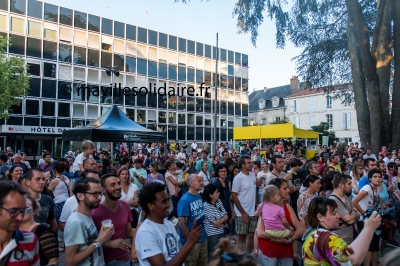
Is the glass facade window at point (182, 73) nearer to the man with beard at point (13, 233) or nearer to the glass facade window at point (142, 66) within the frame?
the glass facade window at point (142, 66)

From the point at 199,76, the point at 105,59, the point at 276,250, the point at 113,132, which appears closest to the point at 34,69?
the point at 105,59

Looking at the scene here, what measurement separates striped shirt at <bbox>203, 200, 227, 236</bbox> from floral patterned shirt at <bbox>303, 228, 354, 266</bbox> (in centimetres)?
227

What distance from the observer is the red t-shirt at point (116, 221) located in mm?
3822

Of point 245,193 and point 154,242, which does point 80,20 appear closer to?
point 245,193

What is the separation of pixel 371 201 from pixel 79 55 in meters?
33.2

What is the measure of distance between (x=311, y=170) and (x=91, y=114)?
3086 cm

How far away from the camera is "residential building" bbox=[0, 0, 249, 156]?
103ft

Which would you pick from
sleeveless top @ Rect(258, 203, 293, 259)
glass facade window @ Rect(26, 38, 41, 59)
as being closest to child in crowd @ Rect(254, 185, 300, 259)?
sleeveless top @ Rect(258, 203, 293, 259)

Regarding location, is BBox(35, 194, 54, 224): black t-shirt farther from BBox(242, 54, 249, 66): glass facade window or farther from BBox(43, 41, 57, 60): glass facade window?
BBox(242, 54, 249, 66): glass facade window

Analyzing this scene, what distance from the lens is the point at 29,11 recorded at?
104ft

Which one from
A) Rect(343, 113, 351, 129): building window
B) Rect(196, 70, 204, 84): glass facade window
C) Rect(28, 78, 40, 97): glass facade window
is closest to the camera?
Rect(28, 78, 40, 97): glass facade window

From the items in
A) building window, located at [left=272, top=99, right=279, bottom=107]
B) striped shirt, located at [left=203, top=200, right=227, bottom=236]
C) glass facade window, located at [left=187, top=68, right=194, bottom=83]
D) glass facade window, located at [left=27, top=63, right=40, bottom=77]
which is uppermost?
glass facade window, located at [left=187, top=68, right=194, bottom=83]

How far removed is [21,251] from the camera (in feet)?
7.91

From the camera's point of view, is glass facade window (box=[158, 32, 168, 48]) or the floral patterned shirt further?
glass facade window (box=[158, 32, 168, 48])
